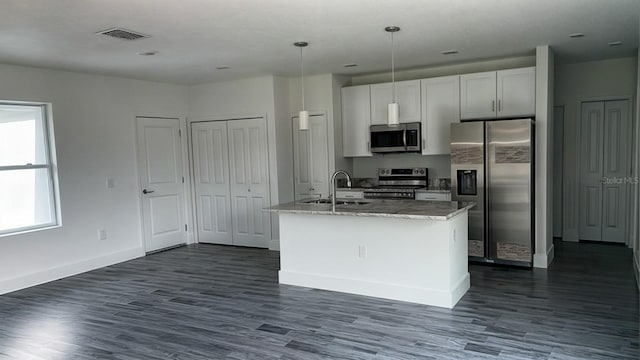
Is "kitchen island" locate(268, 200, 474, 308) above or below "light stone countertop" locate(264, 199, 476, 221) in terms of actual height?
below

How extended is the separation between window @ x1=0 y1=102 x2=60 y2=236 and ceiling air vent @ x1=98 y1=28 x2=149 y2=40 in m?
2.06

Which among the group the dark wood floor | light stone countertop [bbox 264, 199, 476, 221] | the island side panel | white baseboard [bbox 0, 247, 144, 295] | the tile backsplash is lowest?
the dark wood floor

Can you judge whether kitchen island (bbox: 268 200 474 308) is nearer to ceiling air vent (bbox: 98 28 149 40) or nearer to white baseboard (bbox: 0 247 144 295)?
ceiling air vent (bbox: 98 28 149 40)

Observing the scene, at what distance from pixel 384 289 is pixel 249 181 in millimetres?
3112

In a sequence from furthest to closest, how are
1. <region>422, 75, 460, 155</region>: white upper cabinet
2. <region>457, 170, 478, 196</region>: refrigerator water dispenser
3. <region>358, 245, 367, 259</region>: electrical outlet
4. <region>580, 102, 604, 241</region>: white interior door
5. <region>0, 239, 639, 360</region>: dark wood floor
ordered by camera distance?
<region>580, 102, 604, 241</region>: white interior door → <region>422, 75, 460, 155</region>: white upper cabinet → <region>457, 170, 478, 196</region>: refrigerator water dispenser → <region>358, 245, 367, 259</region>: electrical outlet → <region>0, 239, 639, 360</region>: dark wood floor

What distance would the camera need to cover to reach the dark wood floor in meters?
3.22

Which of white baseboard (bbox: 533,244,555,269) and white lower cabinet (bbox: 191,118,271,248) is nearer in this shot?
white baseboard (bbox: 533,244,555,269)

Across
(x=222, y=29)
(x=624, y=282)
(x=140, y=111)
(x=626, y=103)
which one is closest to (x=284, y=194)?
(x=140, y=111)

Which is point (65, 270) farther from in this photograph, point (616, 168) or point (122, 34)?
point (616, 168)

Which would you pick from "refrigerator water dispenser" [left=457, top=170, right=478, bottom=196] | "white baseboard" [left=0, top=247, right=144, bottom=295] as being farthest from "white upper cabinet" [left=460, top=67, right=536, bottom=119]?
"white baseboard" [left=0, top=247, right=144, bottom=295]

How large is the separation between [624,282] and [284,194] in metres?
4.16

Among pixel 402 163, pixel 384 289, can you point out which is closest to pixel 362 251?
pixel 384 289

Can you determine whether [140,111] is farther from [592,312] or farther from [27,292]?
[592,312]

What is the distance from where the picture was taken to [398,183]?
6.44 metres
